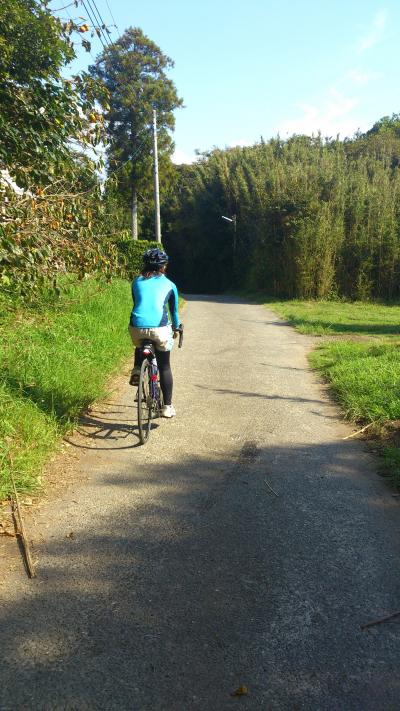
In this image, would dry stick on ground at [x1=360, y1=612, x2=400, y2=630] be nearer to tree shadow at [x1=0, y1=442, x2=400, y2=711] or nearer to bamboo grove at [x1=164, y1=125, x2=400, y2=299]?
tree shadow at [x1=0, y1=442, x2=400, y2=711]

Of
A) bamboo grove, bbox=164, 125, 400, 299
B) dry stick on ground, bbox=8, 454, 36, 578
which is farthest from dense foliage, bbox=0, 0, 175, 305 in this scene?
bamboo grove, bbox=164, 125, 400, 299

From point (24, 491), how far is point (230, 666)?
222cm

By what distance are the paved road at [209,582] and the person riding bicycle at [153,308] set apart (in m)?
0.90

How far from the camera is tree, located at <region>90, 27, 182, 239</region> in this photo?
30.6 m

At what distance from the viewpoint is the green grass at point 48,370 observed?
14.9ft

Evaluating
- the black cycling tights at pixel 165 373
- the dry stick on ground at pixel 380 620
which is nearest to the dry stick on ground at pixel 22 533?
the dry stick on ground at pixel 380 620

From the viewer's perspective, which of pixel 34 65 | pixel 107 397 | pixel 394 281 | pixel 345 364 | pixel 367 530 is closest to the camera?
pixel 367 530

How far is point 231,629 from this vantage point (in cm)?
261

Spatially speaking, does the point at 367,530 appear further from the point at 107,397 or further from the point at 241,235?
the point at 241,235

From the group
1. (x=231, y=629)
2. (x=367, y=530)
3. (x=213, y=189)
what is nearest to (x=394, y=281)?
(x=213, y=189)

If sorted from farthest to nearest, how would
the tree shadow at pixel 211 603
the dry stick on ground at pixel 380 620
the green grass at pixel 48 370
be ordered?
the green grass at pixel 48 370 < the dry stick on ground at pixel 380 620 < the tree shadow at pixel 211 603

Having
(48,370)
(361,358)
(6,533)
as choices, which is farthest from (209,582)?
(361,358)

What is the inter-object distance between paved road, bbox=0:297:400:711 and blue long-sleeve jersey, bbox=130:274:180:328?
118 cm

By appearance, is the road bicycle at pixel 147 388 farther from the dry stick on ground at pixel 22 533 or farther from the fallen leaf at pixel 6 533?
the fallen leaf at pixel 6 533
